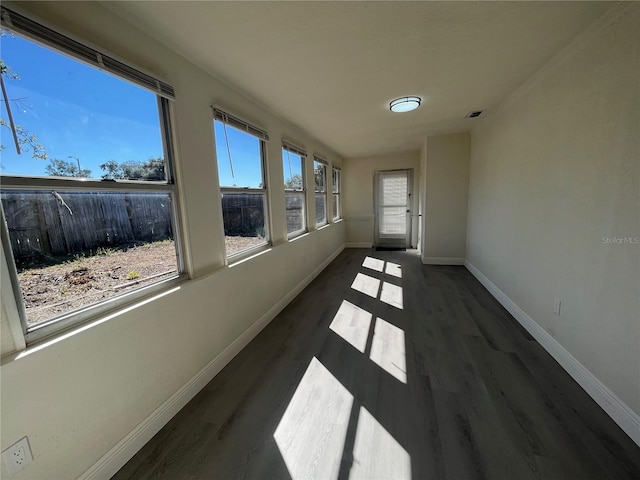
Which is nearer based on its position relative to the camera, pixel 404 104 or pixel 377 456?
pixel 377 456

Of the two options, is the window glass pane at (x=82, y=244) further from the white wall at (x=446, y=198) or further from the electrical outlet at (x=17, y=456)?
Result: the white wall at (x=446, y=198)

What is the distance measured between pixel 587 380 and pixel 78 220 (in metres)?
3.11

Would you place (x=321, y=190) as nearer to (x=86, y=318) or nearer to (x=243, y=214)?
(x=243, y=214)

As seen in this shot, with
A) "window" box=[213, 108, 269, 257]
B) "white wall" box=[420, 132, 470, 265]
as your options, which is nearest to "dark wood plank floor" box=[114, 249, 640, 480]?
"window" box=[213, 108, 269, 257]

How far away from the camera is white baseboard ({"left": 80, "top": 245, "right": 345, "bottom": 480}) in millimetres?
1244

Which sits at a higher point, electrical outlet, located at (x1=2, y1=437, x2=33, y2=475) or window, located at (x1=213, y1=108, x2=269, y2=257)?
window, located at (x1=213, y1=108, x2=269, y2=257)

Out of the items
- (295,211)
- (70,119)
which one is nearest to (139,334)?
(70,119)

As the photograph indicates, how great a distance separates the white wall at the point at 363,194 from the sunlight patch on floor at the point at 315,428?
4.89 metres

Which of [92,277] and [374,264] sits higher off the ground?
[92,277]

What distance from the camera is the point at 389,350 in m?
2.21

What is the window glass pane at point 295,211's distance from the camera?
11.4 feet

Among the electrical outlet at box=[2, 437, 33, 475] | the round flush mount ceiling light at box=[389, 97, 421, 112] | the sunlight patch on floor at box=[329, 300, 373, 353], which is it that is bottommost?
the sunlight patch on floor at box=[329, 300, 373, 353]

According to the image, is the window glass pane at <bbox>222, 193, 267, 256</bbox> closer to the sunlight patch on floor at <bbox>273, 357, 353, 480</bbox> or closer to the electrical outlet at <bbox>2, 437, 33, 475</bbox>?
the sunlight patch on floor at <bbox>273, 357, 353, 480</bbox>

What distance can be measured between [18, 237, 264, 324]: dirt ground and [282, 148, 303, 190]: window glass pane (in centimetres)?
194
